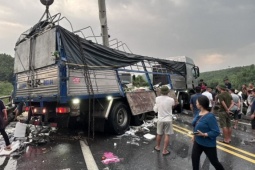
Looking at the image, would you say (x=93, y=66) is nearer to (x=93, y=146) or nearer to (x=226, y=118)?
(x=93, y=146)

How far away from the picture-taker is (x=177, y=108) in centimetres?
1179

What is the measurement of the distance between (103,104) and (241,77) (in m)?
39.7

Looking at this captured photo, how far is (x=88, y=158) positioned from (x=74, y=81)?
1934mm

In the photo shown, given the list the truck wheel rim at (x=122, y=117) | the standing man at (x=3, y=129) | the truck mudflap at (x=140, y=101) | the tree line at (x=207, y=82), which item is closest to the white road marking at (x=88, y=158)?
the truck wheel rim at (x=122, y=117)

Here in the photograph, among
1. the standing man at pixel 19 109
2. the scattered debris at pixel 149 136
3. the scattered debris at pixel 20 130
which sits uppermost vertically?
the standing man at pixel 19 109

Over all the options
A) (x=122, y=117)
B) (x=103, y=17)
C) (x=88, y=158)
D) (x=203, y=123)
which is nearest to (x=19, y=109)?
(x=122, y=117)

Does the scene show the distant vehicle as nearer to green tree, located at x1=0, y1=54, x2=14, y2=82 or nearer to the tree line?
the tree line

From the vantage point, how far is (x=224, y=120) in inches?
245

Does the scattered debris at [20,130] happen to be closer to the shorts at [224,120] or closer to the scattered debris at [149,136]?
the scattered debris at [149,136]

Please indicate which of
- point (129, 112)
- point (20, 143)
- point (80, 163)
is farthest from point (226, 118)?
point (20, 143)

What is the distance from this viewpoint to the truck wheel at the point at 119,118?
6855mm

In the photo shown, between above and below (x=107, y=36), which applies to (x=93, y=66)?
below

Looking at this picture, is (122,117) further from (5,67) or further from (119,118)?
(5,67)

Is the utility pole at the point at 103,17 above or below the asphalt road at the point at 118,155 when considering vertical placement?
above
